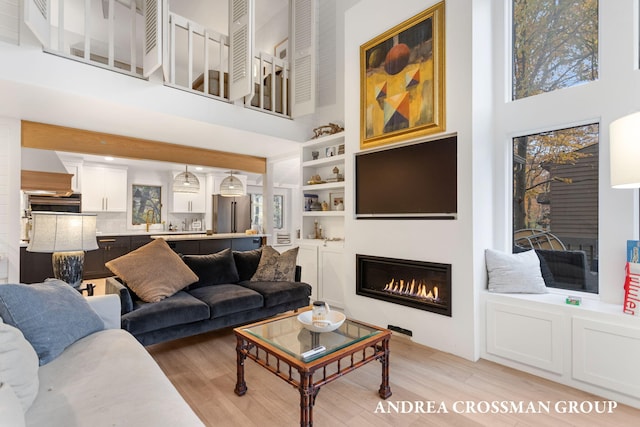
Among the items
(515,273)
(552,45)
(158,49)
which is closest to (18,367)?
(158,49)

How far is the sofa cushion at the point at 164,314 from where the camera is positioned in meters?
2.52

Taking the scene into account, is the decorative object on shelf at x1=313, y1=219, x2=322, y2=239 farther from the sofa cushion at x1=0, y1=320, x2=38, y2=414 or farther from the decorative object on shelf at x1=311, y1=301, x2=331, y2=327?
the sofa cushion at x1=0, y1=320, x2=38, y2=414

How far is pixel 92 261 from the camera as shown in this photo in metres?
6.05

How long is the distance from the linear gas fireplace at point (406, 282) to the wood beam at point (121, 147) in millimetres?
3076

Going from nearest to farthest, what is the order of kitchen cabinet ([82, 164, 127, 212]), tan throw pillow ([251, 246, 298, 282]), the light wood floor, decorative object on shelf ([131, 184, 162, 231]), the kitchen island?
the light wood floor → tan throw pillow ([251, 246, 298, 282]) → the kitchen island → kitchen cabinet ([82, 164, 127, 212]) → decorative object on shelf ([131, 184, 162, 231])

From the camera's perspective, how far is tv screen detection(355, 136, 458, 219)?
2.86m

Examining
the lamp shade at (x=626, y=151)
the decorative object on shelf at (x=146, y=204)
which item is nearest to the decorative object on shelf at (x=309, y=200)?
the lamp shade at (x=626, y=151)

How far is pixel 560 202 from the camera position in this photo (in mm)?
2670

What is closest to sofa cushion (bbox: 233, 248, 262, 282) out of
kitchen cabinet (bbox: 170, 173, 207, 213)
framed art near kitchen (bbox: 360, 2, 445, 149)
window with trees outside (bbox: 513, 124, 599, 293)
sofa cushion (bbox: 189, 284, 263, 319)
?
sofa cushion (bbox: 189, 284, 263, 319)

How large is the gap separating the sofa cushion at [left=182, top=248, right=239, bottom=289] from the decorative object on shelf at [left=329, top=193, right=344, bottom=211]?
1.59 meters

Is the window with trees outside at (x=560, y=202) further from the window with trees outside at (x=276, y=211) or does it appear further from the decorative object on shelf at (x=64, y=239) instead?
the window with trees outside at (x=276, y=211)

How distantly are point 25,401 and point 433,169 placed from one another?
3.07m

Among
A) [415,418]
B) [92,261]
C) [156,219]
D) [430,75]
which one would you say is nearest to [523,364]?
[415,418]

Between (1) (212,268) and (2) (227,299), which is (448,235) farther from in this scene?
(1) (212,268)
